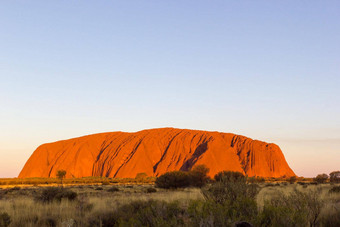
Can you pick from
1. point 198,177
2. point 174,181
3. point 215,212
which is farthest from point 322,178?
point 215,212

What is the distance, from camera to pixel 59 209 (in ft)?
Answer: 36.8

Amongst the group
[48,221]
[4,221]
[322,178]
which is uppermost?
[4,221]

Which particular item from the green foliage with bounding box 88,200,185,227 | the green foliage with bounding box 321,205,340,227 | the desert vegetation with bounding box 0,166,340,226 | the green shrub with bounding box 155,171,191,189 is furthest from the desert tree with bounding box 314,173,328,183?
the green foliage with bounding box 88,200,185,227

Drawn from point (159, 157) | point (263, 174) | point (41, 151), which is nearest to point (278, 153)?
point (263, 174)

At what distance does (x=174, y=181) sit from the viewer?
101 feet

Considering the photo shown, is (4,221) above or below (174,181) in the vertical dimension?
above

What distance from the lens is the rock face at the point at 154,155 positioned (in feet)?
292

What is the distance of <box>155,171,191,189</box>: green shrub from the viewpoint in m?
30.7

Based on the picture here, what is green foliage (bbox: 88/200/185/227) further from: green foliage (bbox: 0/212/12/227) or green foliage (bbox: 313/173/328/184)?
green foliage (bbox: 313/173/328/184)

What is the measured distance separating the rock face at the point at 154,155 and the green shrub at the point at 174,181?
2055 inches

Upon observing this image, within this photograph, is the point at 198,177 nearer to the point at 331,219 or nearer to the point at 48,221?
the point at 331,219

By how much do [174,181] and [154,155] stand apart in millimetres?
64406

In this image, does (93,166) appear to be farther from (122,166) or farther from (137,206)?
(137,206)

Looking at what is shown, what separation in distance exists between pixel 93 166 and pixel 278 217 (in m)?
97.9
